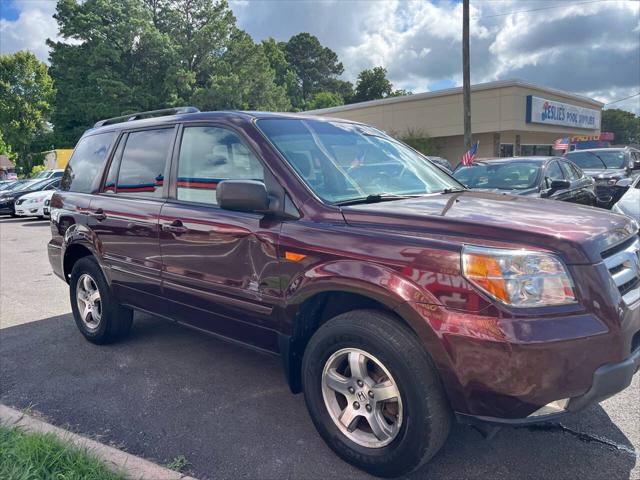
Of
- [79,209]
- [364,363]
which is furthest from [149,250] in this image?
[364,363]

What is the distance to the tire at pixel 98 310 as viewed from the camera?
4.53 m

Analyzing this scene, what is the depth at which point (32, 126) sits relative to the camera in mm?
36906

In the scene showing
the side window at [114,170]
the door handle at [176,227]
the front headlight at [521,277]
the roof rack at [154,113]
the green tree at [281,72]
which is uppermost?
the green tree at [281,72]

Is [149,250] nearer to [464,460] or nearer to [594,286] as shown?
[464,460]

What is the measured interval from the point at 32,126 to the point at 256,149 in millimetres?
39993

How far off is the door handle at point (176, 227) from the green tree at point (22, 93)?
1526 inches

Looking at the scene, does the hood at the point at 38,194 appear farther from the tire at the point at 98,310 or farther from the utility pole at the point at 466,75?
the tire at the point at 98,310

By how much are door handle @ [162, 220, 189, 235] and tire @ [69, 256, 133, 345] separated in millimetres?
1192

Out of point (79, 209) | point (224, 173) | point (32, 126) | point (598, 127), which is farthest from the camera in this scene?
→ point (32, 126)

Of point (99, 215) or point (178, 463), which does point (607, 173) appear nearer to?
point (99, 215)

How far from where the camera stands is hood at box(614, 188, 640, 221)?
6596 mm

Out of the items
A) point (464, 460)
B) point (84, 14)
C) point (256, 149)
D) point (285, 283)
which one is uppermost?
point (84, 14)

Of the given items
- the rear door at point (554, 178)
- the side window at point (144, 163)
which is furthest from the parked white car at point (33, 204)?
the rear door at point (554, 178)

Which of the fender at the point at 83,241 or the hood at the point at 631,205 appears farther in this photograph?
the hood at the point at 631,205
